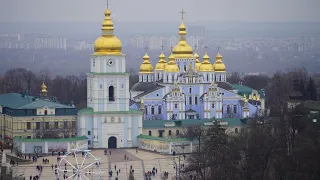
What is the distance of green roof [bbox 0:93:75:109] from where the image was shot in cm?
4328

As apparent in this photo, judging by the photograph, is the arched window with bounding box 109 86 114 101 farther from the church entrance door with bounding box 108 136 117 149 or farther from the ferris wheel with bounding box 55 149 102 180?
the ferris wheel with bounding box 55 149 102 180

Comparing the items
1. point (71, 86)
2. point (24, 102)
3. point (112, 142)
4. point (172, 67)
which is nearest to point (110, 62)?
point (112, 142)

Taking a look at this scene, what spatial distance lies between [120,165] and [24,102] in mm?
8975

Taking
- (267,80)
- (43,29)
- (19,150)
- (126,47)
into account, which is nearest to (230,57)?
(126,47)

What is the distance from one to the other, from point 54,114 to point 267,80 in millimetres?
28226

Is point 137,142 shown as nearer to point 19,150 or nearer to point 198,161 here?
point 19,150

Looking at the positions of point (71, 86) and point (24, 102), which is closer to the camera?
point (24, 102)

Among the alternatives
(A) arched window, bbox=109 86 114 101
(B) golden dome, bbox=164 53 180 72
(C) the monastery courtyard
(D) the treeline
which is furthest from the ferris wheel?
(D) the treeline

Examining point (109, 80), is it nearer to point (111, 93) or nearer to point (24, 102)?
point (111, 93)

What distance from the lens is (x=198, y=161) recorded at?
3312 centimetres

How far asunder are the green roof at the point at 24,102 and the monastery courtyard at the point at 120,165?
3403 mm

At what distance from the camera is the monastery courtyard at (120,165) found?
34.8 meters

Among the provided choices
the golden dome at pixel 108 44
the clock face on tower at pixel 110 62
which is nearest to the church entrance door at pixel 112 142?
the clock face on tower at pixel 110 62

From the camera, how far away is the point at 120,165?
3709cm
